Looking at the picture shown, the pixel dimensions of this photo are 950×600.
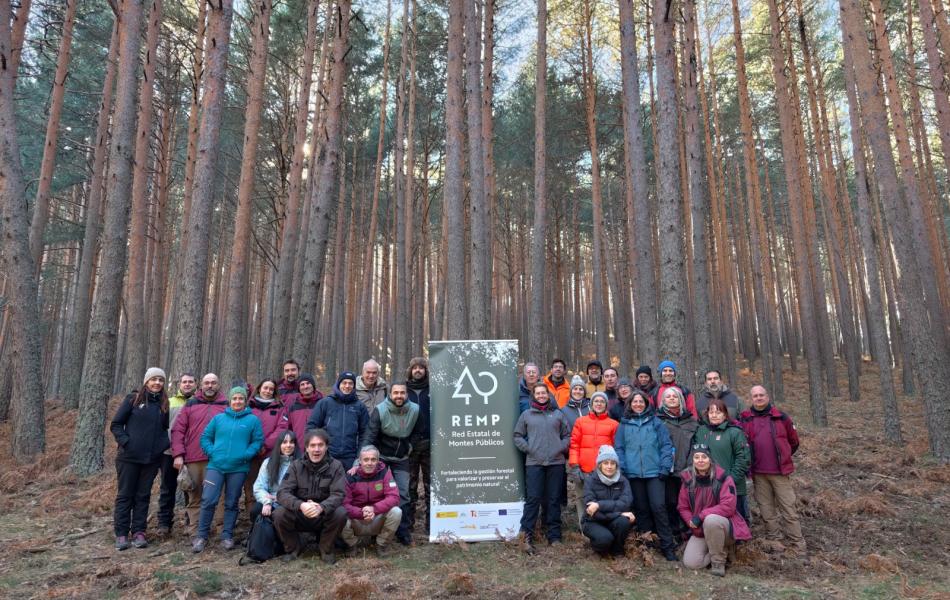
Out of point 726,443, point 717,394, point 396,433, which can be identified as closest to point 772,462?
point 726,443

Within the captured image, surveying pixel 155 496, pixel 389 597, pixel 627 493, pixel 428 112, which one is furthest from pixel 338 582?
pixel 428 112

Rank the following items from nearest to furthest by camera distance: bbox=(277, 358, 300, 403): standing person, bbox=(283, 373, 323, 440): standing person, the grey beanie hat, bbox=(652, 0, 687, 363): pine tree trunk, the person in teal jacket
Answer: the grey beanie hat
the person in teal jacket
bbox=(283, 373, 323, 440): standing person
bbox=(277, 358, 300, 403): standing person
bbox=(652, 0, 687, 363): pine tree trunk

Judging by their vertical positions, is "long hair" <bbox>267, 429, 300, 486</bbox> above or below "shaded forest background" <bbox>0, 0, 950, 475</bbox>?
below

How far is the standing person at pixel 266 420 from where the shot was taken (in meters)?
5.67

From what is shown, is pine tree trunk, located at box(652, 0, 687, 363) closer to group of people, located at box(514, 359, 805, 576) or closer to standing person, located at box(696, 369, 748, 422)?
standing person, located at box(696, 369, 748, 422)

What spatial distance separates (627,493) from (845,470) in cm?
544

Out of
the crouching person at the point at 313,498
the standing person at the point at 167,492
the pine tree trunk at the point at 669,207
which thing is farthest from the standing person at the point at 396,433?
the pine tree trunk at the point at 669,207

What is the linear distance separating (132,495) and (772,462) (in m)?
6.59

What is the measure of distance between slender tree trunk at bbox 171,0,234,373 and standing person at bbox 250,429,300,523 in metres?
2.85

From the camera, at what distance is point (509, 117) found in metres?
20.3

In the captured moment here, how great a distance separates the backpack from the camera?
15.9 ft

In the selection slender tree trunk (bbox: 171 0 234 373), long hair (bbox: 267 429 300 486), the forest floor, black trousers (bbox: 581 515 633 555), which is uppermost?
slender tree trunk (bbox: 171 0 234 373)

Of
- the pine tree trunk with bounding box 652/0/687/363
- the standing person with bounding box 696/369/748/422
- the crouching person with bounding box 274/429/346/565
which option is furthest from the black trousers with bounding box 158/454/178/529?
the pine tree trunk with bounding box 652/0/687/363

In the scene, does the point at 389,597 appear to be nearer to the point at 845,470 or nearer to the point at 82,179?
the point at 845,470
